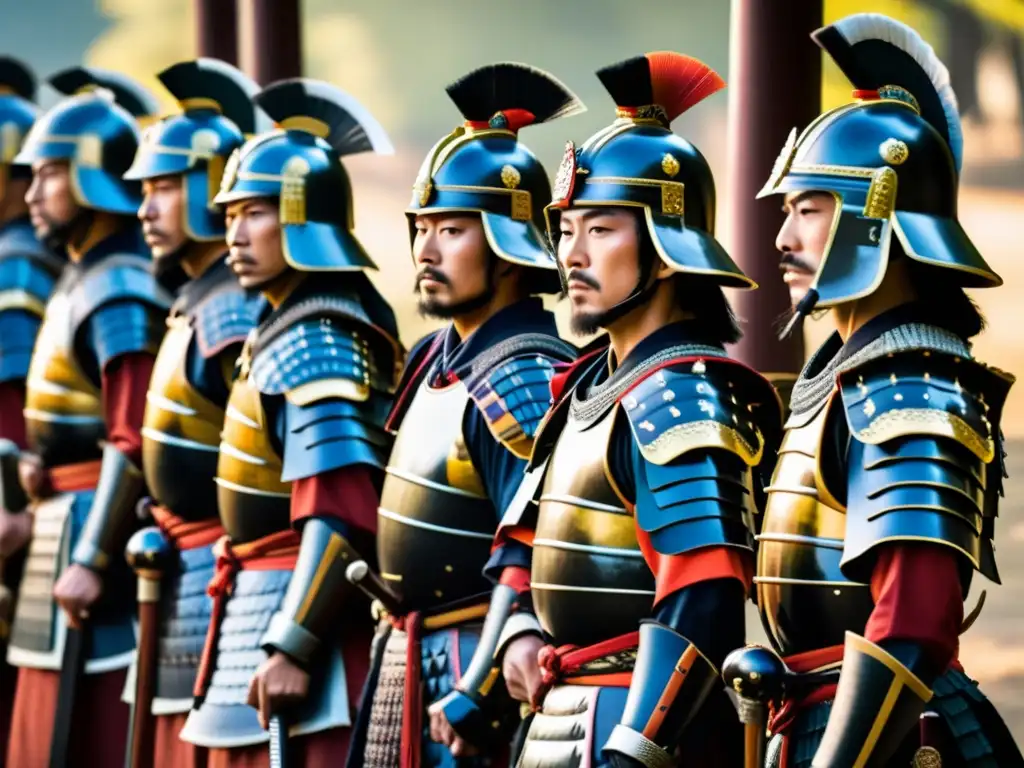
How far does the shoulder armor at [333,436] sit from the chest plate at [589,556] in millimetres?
Result: 1360

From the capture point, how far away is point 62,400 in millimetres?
7691

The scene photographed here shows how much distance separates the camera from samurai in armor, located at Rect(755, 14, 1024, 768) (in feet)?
13.0

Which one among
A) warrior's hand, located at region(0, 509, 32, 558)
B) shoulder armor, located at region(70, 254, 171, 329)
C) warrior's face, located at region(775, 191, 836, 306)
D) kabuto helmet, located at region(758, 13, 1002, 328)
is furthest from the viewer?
warrior's hand, located at region(0, 509, 32, 558)

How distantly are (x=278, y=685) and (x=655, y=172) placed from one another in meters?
1.99

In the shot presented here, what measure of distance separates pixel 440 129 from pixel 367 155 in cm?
53

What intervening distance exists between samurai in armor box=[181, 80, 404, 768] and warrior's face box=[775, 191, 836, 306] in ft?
6.25

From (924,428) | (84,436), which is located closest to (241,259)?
(84,436)

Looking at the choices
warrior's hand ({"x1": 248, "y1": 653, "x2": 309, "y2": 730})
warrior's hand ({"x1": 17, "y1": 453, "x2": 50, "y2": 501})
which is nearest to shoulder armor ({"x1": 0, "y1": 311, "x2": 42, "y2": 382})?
warrior's hand ({"x1": 17, "y1": 453, "x2": 50, "y2": 501})

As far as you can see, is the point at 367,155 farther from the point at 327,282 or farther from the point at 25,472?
the point at 327,282

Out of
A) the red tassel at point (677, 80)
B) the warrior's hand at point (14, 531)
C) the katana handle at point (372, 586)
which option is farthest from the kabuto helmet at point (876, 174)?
the warrior's hand at point (14, 531)

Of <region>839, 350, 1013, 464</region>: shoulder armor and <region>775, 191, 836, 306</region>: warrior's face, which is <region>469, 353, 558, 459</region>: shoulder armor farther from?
<region>839, 350, 1013, 464</region>: shoulder armor

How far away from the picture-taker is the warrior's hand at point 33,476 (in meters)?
7.86

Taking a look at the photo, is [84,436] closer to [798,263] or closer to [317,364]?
[317,364]

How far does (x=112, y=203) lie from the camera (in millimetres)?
7797
